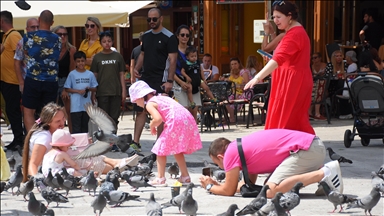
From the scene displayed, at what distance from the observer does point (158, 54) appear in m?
10.4

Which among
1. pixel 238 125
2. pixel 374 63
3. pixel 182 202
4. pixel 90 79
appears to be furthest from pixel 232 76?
pixel 182 202

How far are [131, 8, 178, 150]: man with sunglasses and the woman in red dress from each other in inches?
106

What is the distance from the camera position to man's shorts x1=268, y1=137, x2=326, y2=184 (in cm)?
712

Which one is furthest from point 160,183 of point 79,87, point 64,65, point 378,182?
point 64,65

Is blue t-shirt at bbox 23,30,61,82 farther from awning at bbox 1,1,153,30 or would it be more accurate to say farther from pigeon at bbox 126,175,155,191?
awning at bbox 1,1,153,30

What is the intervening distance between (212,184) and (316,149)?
110 centimetres

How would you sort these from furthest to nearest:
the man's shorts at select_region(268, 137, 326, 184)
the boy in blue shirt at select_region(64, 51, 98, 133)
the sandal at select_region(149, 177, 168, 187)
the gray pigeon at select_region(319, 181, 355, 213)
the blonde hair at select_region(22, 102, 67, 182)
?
the boy in blue shirt at select_region(64, 51, 98, 133) → the sandal at select_region(149, 177, 168, 187) → the blonde hair at select_region(22, 102, 67, 182) → the man's shorts at select_region(268, 137, 326, 184) → the gray pigeon at select_region(319, 181, 355, 213)

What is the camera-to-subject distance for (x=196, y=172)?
921 centimetres

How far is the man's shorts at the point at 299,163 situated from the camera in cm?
712

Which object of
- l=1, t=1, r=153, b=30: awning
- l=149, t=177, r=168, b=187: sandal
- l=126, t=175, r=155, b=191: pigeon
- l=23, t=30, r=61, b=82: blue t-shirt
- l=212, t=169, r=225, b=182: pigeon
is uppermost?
l=1, t=1, r=153, b=30: awning

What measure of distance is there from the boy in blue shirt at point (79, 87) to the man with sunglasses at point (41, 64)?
61cm

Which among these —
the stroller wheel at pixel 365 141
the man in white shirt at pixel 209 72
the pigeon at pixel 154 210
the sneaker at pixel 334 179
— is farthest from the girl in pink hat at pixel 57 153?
the man in white shirt at pixel 209 72

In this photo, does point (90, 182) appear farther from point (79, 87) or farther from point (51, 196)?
point (79, 87)

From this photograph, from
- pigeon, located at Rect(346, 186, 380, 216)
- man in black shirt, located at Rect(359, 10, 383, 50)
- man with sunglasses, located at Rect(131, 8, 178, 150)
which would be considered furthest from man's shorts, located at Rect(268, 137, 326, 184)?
man in black shirt, located at Rect(359, 10, 383, 50)
